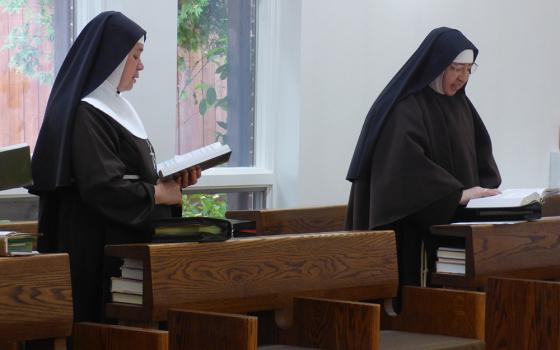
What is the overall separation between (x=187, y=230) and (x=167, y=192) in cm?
39

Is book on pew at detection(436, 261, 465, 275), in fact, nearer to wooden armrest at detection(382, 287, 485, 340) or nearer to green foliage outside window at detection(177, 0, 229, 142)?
wooden armrest at detection(382, 287, 485, 340)

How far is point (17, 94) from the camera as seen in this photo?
6316 mm

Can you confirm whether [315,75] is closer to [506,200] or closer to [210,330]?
[506,200]

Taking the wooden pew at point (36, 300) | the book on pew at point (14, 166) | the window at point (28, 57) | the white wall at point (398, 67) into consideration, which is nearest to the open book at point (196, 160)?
the book on pew at point (14, 166)

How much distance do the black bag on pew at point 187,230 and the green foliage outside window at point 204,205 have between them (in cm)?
254

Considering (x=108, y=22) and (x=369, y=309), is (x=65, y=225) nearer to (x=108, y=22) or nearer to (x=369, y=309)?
(x=108, y=22)

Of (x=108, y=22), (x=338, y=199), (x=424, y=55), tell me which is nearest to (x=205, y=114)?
(x=338, y=199)

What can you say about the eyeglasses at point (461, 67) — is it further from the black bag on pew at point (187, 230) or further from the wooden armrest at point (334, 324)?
the black bag on pew at point (187, 230)

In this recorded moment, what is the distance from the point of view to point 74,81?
15.9 feet

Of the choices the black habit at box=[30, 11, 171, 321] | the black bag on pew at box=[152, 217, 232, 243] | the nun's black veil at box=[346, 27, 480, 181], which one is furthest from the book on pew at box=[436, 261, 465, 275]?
the black habit at box=[30, 11, 171, 321]

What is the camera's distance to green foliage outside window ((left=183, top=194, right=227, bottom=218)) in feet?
23.6

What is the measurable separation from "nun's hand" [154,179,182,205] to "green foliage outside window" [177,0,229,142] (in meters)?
2.27

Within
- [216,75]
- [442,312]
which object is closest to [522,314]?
[442,312]

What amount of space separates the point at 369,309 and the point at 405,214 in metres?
1.37
